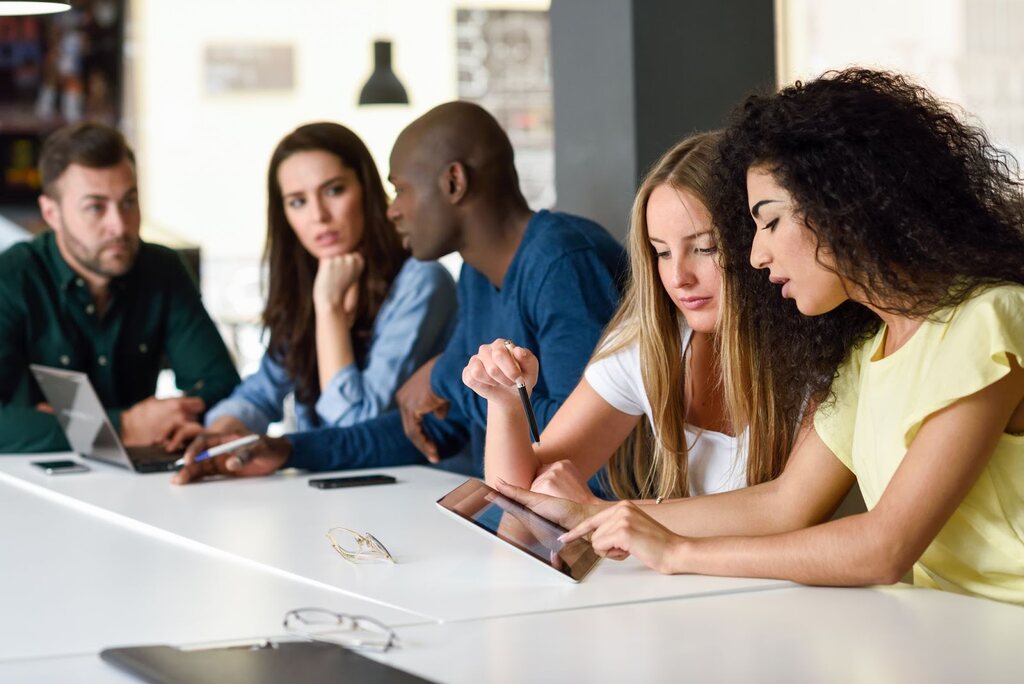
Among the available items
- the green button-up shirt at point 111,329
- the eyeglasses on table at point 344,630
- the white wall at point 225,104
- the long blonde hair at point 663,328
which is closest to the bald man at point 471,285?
the long blonde hair at point 663,328

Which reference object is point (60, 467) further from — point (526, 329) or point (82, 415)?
point (526, 329)

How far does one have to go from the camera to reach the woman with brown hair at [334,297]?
311cm

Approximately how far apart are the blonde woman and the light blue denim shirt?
100cm

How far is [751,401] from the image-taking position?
1889 millimetres

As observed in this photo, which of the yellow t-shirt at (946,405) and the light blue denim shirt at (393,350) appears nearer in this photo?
the yellow t-shirt at (946,405)

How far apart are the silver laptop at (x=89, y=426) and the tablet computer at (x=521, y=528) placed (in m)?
1.16

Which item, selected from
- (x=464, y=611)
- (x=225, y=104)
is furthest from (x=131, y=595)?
(x=225, y=104)

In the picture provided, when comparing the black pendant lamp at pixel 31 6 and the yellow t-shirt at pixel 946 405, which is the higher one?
the black pendant lamp at pixel 31 6

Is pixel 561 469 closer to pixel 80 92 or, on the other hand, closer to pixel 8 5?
pixel 8 5

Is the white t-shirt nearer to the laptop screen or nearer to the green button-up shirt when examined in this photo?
the laptop screen

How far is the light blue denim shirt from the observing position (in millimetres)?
3088

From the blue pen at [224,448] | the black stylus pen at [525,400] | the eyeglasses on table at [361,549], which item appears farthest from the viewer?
the blue pen at [224,448]

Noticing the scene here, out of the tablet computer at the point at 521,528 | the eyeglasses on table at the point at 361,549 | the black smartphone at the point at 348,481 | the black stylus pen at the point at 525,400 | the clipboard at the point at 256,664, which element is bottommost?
the black smartphone at the point at 348,481

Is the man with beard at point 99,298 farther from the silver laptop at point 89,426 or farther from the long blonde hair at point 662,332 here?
the long blonde hair at point 662,332
